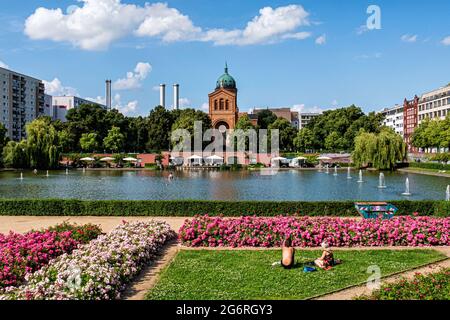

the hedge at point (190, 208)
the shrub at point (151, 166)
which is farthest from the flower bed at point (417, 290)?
the shrub at point (151, 166)

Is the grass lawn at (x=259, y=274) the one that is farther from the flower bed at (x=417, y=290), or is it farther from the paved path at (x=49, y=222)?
the paved path at (x=49, y=222)

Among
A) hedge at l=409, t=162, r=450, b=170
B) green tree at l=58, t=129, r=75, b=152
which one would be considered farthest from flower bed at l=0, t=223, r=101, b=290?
green tree at l=58, t=129, r=75, b=152

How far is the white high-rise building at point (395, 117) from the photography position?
109762 millimetres

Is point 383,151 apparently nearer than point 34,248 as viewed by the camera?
No

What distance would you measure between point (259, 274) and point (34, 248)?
550 centimetres

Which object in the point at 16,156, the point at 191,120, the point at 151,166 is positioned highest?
the point at 191,120

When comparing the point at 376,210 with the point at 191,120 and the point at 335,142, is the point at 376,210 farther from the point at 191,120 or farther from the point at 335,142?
the point at 335,142

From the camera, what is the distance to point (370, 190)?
30.1 m

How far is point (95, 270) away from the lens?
8.82m

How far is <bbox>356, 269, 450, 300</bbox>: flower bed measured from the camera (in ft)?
24.7

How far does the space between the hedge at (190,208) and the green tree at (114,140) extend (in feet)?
182

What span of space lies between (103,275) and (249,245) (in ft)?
18.1

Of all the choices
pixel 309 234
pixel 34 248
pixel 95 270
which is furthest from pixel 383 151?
pixel 95 270
